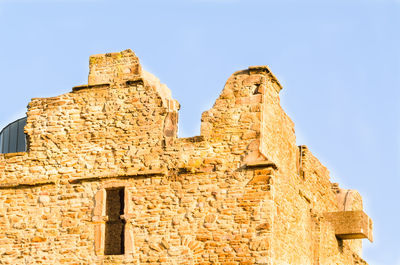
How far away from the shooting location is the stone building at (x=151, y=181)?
50.3 ft

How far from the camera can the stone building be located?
15.3 metres

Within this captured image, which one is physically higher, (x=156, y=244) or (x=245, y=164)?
(x=245, y=164)

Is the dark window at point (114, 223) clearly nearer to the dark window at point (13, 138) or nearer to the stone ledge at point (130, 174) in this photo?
the stone ledge at point (130, 174)

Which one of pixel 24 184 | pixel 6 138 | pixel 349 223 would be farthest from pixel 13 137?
pixel 349 223

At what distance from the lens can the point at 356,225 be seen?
60.0 feet

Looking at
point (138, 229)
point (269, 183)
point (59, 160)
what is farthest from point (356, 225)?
point (59, 160)

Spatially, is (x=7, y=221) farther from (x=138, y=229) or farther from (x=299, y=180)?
(x=299, y=180)

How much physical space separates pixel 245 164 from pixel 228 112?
109 centimetres

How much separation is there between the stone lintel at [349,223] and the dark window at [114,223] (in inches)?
187

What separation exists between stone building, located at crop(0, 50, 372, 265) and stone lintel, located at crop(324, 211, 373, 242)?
81 centimetres

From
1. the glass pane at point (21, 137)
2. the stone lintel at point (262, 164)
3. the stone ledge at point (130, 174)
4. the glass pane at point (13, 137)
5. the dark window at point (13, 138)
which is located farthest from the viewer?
the glass pane at point (13, 137)

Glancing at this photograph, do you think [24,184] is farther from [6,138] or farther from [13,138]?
[6,138]

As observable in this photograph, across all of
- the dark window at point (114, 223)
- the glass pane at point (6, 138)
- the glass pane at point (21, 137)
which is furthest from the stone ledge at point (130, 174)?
the glass pane at point (6, 138)

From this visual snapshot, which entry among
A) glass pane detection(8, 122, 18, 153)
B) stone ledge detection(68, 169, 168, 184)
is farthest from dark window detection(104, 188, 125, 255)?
glass pane detection(8, 122, 18, 153)
